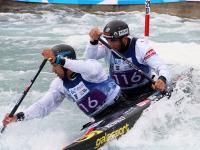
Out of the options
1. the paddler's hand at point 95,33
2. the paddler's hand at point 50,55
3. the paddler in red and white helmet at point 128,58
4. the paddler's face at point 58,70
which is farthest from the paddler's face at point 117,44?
the paddler's hand at point 50,55

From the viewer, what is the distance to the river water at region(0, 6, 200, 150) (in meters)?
5.43

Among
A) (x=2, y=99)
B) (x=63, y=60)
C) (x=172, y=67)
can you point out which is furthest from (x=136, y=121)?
(x=172, y=67)

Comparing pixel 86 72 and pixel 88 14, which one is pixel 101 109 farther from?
pixel 88 14

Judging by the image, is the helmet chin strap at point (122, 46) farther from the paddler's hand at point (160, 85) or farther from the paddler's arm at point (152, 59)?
the paddler's hand at point (160, 85)

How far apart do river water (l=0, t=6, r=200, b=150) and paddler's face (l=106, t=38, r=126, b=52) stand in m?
0.77

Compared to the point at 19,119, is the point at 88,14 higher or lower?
lower

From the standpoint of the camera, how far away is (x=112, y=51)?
18.3ft

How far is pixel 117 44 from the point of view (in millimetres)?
5566

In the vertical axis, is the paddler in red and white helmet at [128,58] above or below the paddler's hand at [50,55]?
below

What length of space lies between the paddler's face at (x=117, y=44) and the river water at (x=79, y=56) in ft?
2.52

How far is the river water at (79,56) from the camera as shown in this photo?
5426 millimetres

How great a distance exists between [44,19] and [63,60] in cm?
873

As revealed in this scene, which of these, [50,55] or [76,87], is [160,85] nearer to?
[76,87]

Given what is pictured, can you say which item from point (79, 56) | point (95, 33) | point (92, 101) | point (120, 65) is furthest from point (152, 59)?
point (79, 56)
